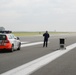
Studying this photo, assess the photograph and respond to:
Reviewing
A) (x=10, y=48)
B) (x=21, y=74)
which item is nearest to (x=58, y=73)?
(x=21, y=74)

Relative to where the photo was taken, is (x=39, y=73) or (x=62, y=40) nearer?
(x=39, y=73)

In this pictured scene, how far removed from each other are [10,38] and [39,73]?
13152 mm

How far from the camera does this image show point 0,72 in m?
11.7

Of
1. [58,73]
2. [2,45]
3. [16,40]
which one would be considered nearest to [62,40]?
[16,40]

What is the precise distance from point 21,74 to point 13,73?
42 cm

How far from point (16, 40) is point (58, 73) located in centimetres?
1434

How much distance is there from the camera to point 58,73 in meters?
11.4

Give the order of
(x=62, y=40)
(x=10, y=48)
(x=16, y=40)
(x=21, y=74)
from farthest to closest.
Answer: (x=62, y=40), (x=16, y=40), (x=10, y=48), (x=21, y=74)

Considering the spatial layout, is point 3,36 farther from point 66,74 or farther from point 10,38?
point 66,74

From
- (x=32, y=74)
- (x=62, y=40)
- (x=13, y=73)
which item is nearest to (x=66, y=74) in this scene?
A: (x=32, y=74)

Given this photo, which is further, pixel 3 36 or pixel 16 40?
pixel 16 40

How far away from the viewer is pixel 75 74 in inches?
441

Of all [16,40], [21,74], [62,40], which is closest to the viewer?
[21,74]

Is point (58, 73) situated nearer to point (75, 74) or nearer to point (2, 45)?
point (75, 74)
